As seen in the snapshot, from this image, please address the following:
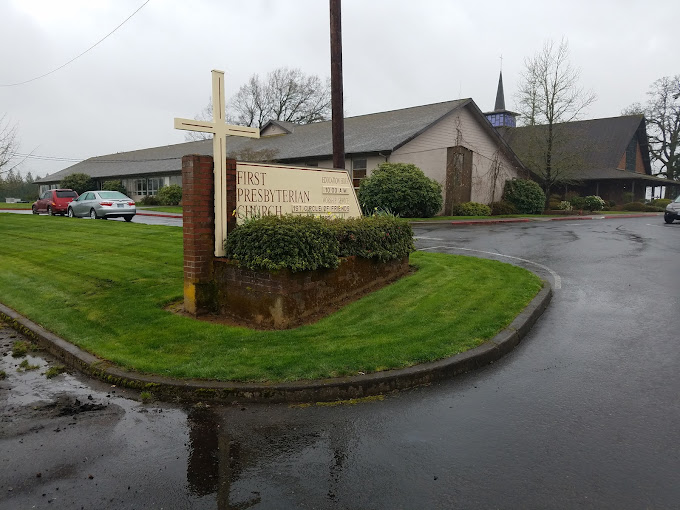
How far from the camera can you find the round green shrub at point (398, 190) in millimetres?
25156

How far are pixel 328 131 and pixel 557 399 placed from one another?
109 ft

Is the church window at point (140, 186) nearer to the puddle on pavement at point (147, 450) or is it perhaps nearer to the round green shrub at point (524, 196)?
the round green shrub at point (524, 196)

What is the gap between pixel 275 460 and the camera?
3869 millimetres

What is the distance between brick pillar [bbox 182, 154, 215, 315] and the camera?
7.14 m

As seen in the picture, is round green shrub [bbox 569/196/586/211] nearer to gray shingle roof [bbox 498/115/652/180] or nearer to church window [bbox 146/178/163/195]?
gray shingle roof [bbox 498/115/652/180]

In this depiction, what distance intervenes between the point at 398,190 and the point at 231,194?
18.3m

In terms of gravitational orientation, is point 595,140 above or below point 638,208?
above

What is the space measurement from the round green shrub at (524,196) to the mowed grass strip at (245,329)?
24318 millimetres

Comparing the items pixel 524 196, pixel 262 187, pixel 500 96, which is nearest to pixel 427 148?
pixel 524 196

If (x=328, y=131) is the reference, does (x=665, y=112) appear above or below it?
above

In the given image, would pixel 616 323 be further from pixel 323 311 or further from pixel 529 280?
pixel 323 311

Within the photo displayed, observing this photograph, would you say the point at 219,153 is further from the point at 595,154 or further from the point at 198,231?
the point at 595,154

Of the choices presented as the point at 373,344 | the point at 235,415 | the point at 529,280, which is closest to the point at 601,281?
the point at 529,280

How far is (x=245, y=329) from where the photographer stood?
677 centimetres
